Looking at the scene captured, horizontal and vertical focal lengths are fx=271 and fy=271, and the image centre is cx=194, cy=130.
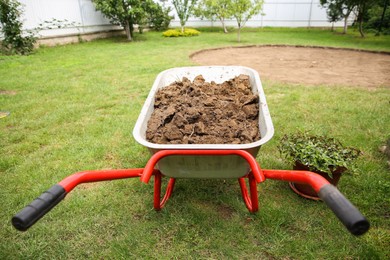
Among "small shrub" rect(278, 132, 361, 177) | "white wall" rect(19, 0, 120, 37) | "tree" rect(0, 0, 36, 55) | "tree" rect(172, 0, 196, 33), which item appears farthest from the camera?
"tree" rect(172, 0, 196, 33)

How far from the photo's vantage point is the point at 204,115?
7.47 feet

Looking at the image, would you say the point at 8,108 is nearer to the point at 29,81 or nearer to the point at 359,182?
the point at 29,81

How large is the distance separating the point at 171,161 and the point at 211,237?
0.75m

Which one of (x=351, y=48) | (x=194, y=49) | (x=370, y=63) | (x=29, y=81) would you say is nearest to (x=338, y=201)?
(x=29, y=81)

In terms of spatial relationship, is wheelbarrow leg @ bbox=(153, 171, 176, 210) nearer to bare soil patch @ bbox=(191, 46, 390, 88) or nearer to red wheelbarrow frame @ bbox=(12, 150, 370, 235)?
red wheelbarrow frame @ bbox=(12, 150, 370, 235)

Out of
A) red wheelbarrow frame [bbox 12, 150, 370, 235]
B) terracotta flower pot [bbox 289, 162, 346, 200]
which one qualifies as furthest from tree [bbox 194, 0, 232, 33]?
red wheelbarrow frame [bbox 12, 150, 370, 235]

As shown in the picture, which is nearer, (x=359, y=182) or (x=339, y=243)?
(x=339, y=243)

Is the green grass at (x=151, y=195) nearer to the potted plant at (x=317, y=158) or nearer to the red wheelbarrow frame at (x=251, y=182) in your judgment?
the potted plant at (x=317, y=158)

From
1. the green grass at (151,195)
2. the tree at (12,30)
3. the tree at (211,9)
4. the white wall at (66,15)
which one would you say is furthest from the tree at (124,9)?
the green grass at (151,195)

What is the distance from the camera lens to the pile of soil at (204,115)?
2006mm

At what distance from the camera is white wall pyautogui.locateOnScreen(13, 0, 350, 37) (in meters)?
9.84

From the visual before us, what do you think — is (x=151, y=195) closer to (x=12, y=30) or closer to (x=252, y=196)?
(x=252, y=196)

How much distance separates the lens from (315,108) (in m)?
4.30

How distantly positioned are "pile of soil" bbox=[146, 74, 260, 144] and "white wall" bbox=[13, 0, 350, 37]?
30.3 feet
